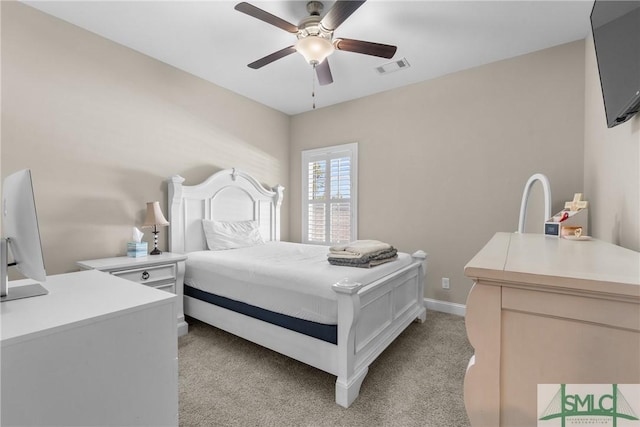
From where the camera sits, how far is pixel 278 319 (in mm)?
1966

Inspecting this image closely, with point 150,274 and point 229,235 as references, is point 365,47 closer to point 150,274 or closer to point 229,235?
point 229,235

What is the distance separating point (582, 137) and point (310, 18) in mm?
2583

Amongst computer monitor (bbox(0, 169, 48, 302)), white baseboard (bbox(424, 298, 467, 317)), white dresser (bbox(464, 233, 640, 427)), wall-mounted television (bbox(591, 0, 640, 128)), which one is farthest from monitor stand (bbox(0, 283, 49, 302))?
white baseboard (bbox(424, 298, 467, 317))

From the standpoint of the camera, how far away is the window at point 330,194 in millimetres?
3887

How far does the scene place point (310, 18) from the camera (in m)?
2.01

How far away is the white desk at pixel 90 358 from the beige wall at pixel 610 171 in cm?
199

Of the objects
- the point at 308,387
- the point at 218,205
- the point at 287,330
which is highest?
the point at 218,205

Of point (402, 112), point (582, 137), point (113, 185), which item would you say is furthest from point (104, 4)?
point (582, 137)

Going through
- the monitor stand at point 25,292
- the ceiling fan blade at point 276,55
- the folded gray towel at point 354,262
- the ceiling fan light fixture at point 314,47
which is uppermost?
the ceiling fan blade at point 276,55

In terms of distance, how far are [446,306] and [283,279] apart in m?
2.15

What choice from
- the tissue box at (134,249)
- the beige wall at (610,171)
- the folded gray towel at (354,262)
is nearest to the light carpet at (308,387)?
the folded gray towel at (354,262)

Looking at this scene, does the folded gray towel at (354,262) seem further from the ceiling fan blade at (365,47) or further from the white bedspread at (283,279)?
the ceiling fan blade at (365,47)

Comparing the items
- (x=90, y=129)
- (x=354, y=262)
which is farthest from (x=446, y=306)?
(x=90, y=129)

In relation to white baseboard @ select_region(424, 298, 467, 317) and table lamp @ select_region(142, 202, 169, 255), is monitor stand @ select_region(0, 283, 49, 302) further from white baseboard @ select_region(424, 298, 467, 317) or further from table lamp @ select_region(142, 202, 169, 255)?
white baseboard @ select_region(424, 298, 467, 317)
